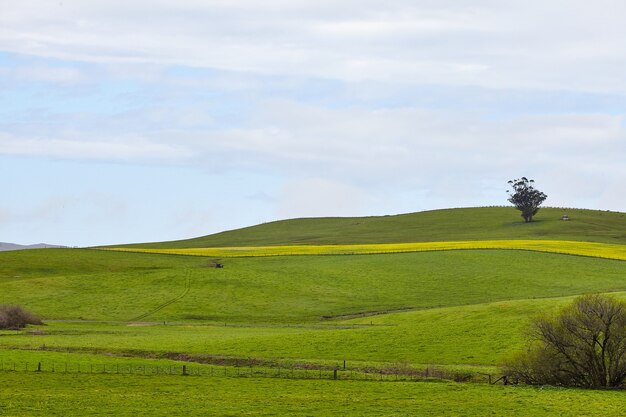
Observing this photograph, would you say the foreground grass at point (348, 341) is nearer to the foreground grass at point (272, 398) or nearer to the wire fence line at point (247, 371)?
the wire fence line at point (247, 371)

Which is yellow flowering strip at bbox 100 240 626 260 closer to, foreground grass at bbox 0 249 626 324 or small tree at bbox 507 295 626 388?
foreground grass at bbox 0 249 626 324

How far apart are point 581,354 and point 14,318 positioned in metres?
55.1

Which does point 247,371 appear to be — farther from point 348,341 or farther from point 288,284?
point 288,284

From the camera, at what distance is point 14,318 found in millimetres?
91250

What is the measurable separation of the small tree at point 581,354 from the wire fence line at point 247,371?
2.31m

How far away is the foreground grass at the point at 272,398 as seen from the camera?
149 feet

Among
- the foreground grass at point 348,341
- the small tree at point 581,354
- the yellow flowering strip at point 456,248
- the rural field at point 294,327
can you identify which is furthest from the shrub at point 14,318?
the yellow flowering strip at point 456,248

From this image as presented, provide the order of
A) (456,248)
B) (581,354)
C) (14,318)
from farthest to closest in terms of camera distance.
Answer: (456,248), (14,318), (581,354)

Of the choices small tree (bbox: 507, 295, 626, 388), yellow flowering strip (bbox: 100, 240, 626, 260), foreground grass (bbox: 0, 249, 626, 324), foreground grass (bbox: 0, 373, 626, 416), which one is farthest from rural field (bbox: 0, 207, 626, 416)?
small tree (bbox: 507, 295, 626, 388)

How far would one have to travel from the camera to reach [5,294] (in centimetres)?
10788

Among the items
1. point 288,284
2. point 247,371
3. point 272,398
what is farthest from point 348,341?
point 288,284

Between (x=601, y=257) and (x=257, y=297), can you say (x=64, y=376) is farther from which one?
(x=601, y=257)

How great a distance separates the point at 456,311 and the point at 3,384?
4414 centimetres

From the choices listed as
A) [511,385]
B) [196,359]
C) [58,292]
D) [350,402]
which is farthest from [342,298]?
[350,402]
